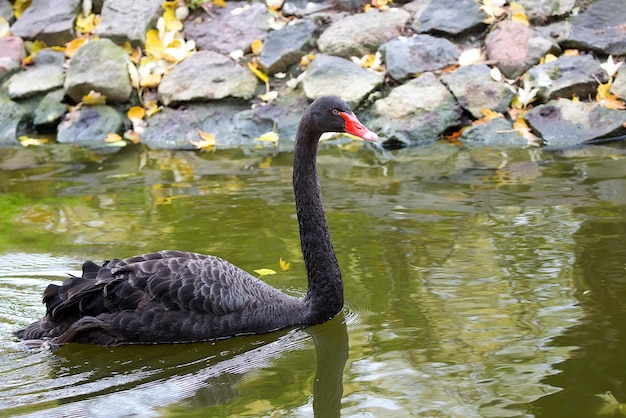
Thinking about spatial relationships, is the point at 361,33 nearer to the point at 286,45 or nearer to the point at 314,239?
the point at 286,45

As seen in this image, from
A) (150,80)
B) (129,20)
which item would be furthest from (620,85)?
(129,20)

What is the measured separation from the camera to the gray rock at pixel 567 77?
8625 millimetres

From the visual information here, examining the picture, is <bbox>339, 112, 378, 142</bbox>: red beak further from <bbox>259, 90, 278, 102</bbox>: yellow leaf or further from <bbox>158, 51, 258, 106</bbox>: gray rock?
<bbox>158, 51, 258, 106</bbox>: gray rock

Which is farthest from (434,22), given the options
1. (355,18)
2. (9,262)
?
(9,262)

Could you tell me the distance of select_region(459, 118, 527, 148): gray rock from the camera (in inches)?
331

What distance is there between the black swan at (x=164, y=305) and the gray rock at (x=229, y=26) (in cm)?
581

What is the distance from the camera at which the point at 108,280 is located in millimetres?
4492

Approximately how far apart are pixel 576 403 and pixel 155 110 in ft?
22.7

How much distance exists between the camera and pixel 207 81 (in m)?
9.64

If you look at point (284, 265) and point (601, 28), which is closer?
point (284, 265)

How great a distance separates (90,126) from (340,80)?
2.68m

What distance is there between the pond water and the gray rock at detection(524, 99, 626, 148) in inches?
13.3

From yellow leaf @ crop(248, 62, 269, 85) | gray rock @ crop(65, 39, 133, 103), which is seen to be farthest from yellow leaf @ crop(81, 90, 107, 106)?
yellow leaf @ crop(248, 62, 269, 85)

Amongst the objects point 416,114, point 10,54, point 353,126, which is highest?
point 10,54
